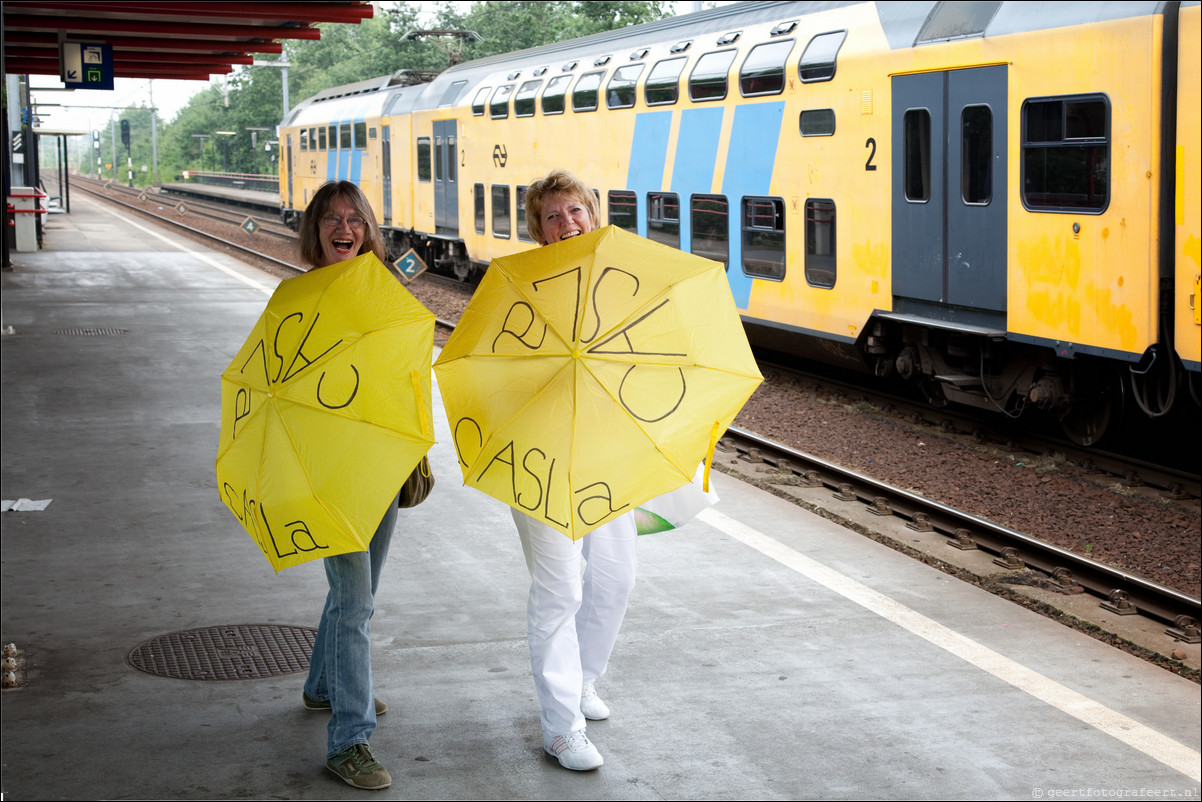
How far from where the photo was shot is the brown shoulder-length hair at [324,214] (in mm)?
4137

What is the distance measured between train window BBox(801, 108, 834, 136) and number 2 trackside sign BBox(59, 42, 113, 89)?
13.5m

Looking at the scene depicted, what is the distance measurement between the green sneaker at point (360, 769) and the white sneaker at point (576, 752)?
1.91 feet

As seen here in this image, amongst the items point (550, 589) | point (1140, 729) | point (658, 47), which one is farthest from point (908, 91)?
point (550, 589)

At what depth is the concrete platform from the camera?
175 inches

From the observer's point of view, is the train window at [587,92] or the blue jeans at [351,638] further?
the train window at [587,92]

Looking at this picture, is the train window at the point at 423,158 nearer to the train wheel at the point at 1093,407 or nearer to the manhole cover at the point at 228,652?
the train wheel at the point at 1093,407

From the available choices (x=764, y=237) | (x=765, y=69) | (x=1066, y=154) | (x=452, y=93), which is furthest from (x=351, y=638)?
(x=452, y=93)

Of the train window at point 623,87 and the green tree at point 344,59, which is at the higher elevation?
the green tree at point 344,59

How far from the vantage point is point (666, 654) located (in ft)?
18.4

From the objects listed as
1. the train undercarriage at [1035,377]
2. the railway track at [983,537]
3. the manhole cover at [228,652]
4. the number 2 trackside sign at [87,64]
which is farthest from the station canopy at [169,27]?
the manhole cover at [228,652]

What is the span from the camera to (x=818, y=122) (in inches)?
482

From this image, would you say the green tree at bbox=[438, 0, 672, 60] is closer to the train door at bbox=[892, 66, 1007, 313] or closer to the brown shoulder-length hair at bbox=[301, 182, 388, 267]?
the train door at bbox=[892, 66, 1007, 313]

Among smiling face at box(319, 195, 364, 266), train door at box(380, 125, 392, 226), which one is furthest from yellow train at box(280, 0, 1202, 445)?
train door at box(380, 125, 392, 226)

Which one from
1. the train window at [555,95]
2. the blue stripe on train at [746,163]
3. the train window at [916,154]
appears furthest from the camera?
the train window at [555,95]
